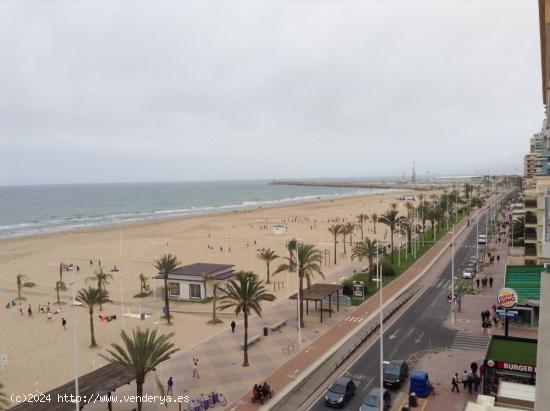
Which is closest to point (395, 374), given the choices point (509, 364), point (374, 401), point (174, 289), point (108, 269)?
point (374, 401)

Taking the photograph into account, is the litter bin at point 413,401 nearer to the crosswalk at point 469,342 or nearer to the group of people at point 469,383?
the group of people at point 469,383

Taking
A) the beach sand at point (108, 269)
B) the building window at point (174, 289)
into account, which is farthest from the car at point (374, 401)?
the building window at point (174, 289)

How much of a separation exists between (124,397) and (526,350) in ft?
63.3

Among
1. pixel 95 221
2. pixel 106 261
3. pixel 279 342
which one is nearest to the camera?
pixel 279 342

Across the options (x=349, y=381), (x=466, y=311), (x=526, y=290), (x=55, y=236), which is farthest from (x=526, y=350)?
(x=55, y=236)

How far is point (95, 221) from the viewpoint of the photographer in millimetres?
126438

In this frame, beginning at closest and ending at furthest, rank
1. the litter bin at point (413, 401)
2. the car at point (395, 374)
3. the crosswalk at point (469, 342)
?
1. the litter bin at point (413, 401)
2. the car at point (395, 374)
3. the crosswalk at point (469, 342)

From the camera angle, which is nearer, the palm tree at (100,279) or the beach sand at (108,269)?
the beach sand at (108,269)

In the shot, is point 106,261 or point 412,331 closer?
point 412,331

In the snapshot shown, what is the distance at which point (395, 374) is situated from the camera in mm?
23391

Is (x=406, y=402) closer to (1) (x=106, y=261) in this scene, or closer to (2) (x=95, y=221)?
(1) (x=106, y=261)

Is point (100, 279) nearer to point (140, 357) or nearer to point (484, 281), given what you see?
point (140, 357)

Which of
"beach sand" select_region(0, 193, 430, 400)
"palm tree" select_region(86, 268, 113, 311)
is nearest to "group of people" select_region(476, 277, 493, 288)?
"beach sand" select_region(0, 193, 430, 400)

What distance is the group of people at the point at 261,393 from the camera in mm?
21594
